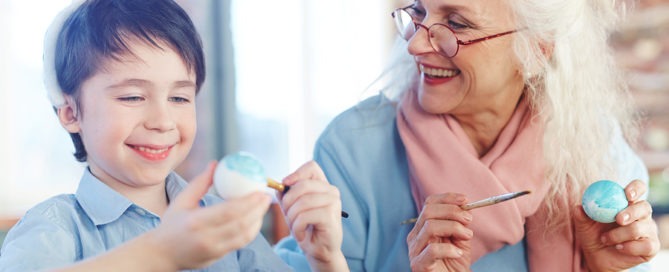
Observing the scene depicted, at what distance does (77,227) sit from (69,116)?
0.64 feet

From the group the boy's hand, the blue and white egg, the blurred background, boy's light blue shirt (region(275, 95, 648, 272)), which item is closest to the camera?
the boy's hand

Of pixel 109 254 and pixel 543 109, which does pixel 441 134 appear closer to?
pixel 543 109

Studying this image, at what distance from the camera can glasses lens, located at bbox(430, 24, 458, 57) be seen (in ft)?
5.56

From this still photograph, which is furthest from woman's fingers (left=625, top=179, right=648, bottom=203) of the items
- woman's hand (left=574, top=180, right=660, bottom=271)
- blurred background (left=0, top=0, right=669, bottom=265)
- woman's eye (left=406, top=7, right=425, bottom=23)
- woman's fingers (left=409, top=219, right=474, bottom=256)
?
blurred background (left=0, top=0, right=669, bottom=265)

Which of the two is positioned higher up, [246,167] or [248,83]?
[246,167]

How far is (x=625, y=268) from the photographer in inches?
65.4

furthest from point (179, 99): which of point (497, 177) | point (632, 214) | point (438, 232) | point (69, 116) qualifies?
point (632, 214)

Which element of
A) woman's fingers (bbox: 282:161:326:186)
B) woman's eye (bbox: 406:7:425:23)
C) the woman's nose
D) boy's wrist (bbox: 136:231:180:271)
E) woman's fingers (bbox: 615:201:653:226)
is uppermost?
woman's eye (bbox: 406:7:425:23)

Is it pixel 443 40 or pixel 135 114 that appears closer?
pixel 135 114

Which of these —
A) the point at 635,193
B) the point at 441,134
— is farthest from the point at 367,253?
the point at 635,193

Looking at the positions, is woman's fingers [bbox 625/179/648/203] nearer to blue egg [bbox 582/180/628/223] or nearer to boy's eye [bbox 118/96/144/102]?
blue egg [bbox 582/180/628/223]

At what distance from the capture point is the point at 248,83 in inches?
136

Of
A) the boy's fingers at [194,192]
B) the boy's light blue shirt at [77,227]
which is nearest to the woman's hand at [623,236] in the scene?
the boy's light blue shirt at [77,227]

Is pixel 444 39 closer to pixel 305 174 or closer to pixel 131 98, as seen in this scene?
pixel 305 174
